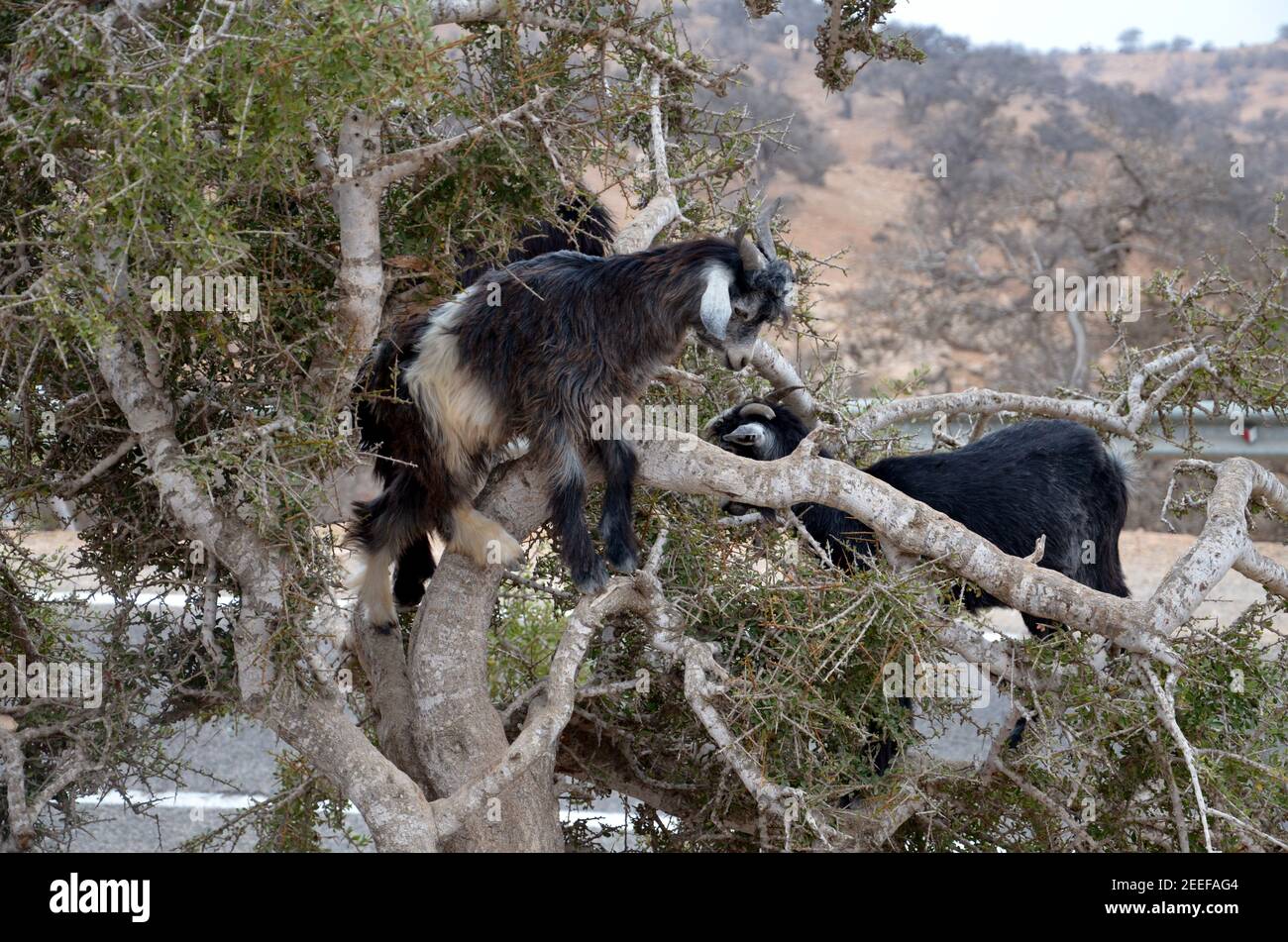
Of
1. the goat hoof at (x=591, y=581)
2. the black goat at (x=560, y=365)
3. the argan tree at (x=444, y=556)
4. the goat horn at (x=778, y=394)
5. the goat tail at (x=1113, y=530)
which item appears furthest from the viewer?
the goat tail at (x=1113, y=530)

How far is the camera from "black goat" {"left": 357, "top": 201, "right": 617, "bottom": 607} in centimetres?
439

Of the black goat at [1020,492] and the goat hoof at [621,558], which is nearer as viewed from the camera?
the goat hoof at [621,558]

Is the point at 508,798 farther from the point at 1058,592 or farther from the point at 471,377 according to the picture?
the point at 1058,592

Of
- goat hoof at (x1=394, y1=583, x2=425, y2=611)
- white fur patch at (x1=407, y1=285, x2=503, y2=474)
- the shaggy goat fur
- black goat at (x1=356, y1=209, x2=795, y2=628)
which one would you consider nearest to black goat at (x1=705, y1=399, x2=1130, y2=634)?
the shaggy goat fur

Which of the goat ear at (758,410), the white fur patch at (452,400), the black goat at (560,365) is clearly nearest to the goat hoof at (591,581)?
the black goat at (560,365)

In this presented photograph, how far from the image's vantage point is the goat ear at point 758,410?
4.69 meters

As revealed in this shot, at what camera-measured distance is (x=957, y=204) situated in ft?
63.7

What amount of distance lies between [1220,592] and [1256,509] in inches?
171

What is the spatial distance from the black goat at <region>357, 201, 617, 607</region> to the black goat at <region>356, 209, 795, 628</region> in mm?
101

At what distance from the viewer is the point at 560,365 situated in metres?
4.06

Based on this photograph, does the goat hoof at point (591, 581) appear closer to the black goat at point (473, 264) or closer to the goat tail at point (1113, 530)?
the black goat at point (473, 264)

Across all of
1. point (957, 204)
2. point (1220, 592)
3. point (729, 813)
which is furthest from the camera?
point (957, 204)

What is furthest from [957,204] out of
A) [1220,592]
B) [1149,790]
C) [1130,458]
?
[1149,790]

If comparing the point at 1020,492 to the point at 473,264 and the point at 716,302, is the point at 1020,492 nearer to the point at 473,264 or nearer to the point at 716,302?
the point at 716,302
